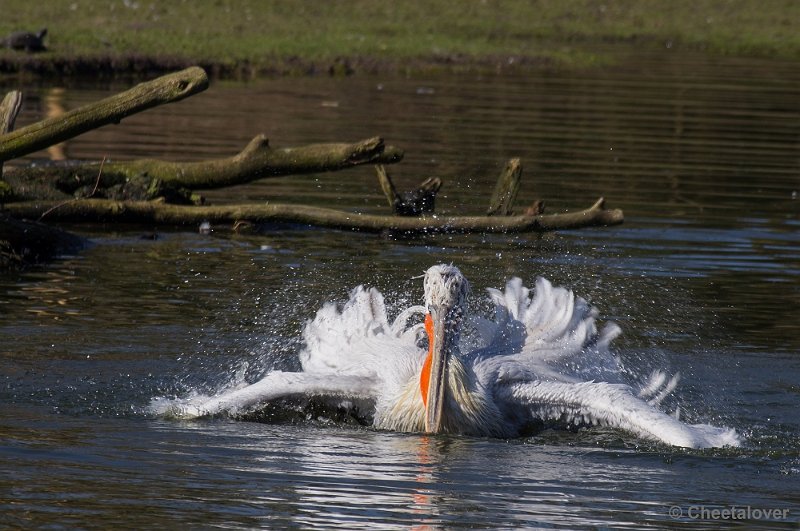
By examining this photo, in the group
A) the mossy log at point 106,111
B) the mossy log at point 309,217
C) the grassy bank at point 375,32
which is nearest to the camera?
Result: the mossy log at point 106,111

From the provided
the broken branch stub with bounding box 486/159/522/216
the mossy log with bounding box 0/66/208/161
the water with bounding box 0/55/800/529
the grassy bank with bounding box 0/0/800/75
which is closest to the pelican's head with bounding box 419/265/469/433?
the water with bounding box 0/55/800/529

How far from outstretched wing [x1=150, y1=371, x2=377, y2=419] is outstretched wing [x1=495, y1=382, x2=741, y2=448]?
35.9 inches

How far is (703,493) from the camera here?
705 cm

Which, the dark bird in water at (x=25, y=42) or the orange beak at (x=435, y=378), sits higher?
the dark bird in water at (x=25, y=42)

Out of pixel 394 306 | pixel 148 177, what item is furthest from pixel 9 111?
pixel 394 306

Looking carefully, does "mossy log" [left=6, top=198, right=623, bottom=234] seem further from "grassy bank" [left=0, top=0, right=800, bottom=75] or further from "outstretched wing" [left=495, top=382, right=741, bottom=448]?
"grassy bank" [left=0, top=0, right=800, bottom=75]

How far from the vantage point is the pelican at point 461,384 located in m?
8.09

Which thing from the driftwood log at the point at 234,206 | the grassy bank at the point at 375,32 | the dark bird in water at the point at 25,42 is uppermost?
the grassy bank at the point at 375,32

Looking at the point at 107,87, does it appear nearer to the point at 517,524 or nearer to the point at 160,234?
the point at 160,234

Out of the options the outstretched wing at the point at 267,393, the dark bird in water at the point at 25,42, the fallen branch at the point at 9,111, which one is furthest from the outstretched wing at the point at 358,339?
the dark bird in water at the point at 25,42

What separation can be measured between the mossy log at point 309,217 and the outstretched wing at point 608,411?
5623 mm

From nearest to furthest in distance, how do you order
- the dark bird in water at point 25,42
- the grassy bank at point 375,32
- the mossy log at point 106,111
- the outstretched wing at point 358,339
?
the outstretched wing at point 358,339
the mossy log at point 106,111
the dark bird in water at point 25,42
the grassy bank at point 375,32

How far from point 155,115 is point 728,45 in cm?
2383

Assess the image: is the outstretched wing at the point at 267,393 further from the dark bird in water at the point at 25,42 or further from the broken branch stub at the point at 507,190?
the dark bird in water at the point at 25,42
